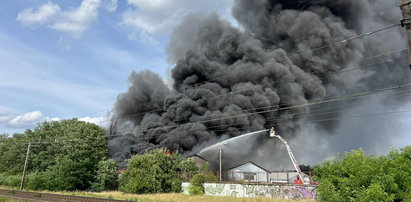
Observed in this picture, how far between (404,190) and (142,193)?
25.2 metres

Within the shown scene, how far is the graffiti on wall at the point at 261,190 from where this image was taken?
72.6ft

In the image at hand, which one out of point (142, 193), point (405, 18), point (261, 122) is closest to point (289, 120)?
point (261, 122)

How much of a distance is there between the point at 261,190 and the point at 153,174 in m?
12.4

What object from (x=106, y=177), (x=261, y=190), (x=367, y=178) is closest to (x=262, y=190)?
(x=261, y=190)

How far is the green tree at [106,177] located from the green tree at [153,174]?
3.15 metres

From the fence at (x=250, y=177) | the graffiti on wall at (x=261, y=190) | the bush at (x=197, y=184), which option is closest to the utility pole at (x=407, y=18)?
the graffiti on wall at (x=261, y=190)

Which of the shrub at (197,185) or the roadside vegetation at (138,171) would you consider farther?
the shrub at (197,185)

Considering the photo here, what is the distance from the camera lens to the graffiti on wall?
22125mm

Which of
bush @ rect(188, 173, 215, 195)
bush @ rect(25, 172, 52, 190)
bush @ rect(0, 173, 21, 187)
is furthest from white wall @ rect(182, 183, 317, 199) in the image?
bush @ rect(0, 173, 21, 187)

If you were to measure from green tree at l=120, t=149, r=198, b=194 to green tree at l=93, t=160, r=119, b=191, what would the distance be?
315 cm

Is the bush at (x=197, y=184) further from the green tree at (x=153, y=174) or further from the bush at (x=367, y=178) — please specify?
the bush at (x=367, y=178)

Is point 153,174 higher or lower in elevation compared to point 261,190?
higher

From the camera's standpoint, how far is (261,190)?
972 inches

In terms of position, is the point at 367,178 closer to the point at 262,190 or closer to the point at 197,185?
the point at 262,190
